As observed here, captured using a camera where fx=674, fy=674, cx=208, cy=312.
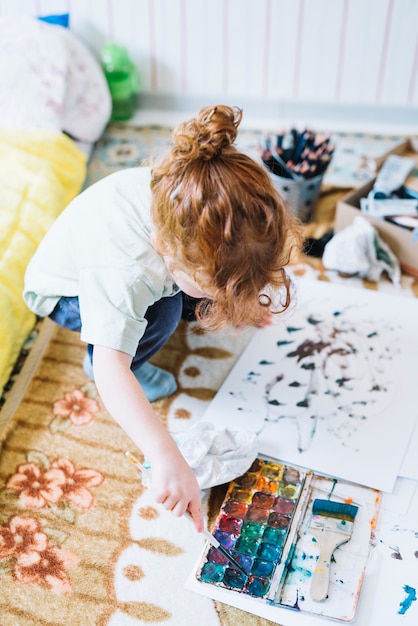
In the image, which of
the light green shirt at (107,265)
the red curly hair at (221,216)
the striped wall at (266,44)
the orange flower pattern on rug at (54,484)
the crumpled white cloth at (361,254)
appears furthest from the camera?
the striped wall at (266,44)

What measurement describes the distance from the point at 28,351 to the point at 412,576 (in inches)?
29.9

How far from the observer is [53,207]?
1.37 metres

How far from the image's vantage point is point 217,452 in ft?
3.27

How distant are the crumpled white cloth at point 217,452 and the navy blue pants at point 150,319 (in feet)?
0.48

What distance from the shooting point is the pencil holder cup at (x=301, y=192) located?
146 cm

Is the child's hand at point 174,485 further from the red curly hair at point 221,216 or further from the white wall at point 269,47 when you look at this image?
the white wall at point 269,47

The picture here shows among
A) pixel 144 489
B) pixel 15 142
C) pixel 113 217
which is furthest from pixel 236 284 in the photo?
pixel 15 142

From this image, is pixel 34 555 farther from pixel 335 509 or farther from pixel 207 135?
pixel 207 135

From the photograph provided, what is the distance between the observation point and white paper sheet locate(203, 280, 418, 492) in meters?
1.02

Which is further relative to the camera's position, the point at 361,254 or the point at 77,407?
the point at 361,254

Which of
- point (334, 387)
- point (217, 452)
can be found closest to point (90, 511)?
point (217, 452)

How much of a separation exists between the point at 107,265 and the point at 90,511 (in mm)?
365

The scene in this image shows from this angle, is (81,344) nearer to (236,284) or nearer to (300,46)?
(236,284)

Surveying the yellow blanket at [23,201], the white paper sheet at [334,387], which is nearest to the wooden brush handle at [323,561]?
the white paper sheet at [334,387]
